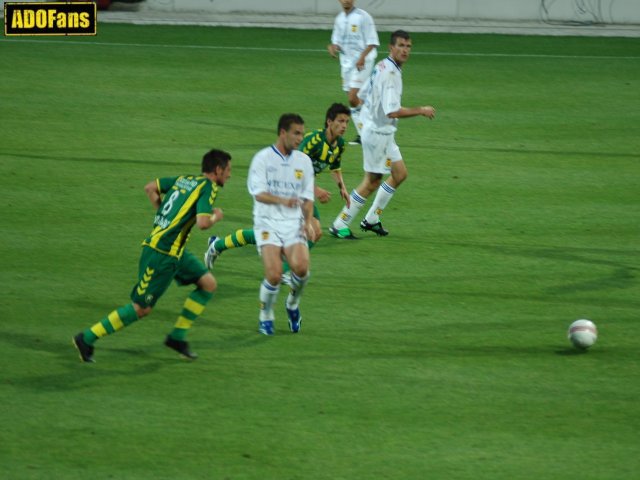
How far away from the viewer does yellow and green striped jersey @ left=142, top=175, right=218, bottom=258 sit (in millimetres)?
10180

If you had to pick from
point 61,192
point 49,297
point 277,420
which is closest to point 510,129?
point 61,192

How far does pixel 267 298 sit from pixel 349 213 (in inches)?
159

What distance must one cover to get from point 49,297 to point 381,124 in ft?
15.9

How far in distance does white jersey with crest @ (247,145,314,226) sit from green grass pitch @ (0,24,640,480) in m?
1.18

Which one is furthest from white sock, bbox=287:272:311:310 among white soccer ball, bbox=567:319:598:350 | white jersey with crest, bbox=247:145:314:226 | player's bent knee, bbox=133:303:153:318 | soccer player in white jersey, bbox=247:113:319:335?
white soccer ball, bbox=567:319:598:350

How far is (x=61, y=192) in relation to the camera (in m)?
16.7

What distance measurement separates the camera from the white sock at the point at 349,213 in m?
14.9

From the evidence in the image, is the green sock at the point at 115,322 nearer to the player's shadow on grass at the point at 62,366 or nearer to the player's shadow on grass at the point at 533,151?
the player's shadow on grass at the point at 62,366

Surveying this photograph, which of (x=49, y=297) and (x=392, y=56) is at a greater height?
(x=392, y=56)

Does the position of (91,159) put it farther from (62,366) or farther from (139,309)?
(139,309)

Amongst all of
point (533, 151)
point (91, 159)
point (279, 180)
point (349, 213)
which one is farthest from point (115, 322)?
point (533, 151)

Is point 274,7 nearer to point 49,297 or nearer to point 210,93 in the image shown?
point 210,93

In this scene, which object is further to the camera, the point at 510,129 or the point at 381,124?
the point at 510,129

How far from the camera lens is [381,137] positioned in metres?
14.9
